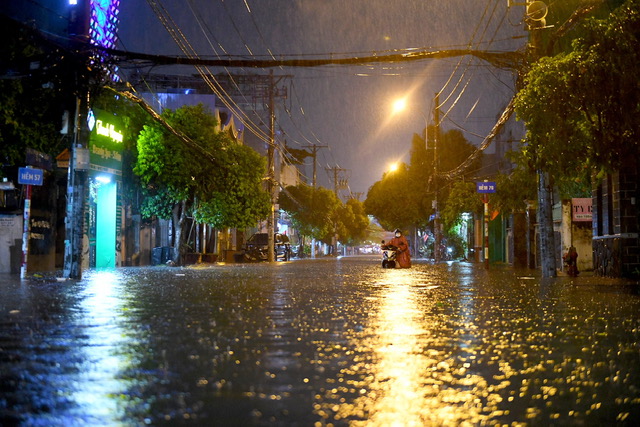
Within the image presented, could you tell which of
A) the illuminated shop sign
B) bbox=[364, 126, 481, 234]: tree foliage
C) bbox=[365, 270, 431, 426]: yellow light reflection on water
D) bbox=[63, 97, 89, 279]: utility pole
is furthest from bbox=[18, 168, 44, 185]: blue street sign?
bbox=[364, 126, 481, 234]: tree foliage

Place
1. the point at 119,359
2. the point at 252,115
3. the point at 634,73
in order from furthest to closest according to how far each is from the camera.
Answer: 1. the point at 252,115
2. the point at 634,73
3. the point at 119,359

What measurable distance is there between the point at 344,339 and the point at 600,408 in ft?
11.6

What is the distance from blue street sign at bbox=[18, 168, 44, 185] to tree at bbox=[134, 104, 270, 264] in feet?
48.0

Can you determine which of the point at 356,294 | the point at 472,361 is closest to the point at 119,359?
the point at 472,361

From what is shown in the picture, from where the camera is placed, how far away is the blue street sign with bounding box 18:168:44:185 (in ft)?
64.8

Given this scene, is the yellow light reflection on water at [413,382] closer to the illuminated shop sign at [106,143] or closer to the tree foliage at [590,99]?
the tree foliage at [590,99]

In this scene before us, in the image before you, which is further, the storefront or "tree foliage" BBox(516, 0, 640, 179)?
the storefront

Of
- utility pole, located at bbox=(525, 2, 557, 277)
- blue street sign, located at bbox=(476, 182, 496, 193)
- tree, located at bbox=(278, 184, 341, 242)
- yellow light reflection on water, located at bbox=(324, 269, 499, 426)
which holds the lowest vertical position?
yellow light reflection on water, located at bbox=(324, 269, 499, 426)

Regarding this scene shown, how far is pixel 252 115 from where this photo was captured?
257 feet

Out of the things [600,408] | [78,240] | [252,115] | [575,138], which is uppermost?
[252,115]

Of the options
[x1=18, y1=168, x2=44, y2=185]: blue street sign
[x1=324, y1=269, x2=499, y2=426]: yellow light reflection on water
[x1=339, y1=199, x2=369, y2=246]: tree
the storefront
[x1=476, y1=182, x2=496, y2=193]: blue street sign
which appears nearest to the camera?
[x1=324, y1=269, x2=499, y2=426]: yellow light reflection on water

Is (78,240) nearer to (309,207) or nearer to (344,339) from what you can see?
(344,339)

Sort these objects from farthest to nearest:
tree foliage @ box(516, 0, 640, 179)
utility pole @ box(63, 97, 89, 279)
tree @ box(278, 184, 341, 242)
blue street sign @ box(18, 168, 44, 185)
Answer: tree @ box(278, 184, 341, 242), utility pole @ box(63, 97, 89, 279), blue street sign @ box(18, 168, 44, 185), tree foliage @ box(516, 0, 640, 179)

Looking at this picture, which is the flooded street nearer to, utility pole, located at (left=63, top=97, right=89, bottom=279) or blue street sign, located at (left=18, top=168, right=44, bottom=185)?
blue street sign, located at (left=18, top=168, right=44, bottom=185)
